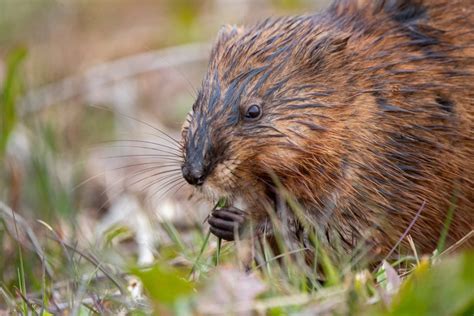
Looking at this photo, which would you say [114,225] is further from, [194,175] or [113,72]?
[113,72]

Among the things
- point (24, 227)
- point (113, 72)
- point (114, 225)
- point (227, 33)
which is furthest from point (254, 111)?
point (113, 72)

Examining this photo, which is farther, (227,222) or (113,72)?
(113,72)

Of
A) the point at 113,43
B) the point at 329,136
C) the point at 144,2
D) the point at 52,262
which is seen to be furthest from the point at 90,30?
the point at 329,136

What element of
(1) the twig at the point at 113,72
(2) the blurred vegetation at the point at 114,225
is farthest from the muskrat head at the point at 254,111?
(1) the twig at the point at 113,72

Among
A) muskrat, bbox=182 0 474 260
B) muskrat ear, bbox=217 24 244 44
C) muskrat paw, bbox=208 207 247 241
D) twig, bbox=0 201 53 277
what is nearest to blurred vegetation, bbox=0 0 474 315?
twig, bbox=0 201 53 277

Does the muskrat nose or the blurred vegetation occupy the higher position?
the muskrat nose

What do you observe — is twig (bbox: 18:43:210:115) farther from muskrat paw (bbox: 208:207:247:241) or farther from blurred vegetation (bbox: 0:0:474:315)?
muskrat paw (bbox: 208:207:247:241)

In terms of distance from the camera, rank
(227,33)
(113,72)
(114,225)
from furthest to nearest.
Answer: (113,72), (114,225), (227,33)

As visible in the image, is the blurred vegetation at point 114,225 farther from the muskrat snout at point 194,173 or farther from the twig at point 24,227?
the muskrat snout at point 194,173
